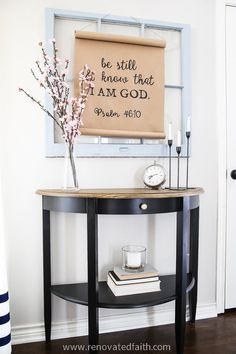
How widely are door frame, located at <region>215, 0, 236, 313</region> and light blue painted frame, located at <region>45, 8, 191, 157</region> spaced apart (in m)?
0.22

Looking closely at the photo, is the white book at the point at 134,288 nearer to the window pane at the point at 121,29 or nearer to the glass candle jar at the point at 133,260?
the glass candle jar at the point at 133,260

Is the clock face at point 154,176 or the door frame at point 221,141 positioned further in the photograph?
the door frame at point 221,141

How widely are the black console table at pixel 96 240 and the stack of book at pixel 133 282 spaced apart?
3 cm

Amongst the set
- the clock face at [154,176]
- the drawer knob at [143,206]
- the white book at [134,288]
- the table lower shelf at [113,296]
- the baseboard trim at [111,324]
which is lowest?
the baseboard trim at [111,324]

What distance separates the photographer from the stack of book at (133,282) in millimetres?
1476

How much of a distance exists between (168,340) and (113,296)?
17.8 inches

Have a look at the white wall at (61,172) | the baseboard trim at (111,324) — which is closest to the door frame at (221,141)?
the white wall at (61,172)

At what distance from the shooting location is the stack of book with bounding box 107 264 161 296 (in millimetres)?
1476

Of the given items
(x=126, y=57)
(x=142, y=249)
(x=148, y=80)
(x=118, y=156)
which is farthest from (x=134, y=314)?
(x=126, y=57)

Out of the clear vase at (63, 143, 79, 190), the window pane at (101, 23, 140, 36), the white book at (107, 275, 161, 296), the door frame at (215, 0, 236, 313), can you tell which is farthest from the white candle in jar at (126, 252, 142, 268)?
the window pane at (101, 23, 140, 36)

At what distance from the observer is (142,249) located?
1.65 meters

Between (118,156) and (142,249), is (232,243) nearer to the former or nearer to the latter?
(142,249)

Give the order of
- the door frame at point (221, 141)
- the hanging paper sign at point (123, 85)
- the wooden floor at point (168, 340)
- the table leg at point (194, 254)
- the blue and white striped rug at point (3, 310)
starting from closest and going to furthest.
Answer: the blue and white striped rug at point (3, 310), the wooden floor at point (168, 340), the hanging paper sign at point (123, 85), the table leg at point (194, 254), the door frame at point (221, 141)

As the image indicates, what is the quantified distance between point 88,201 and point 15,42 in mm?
962
